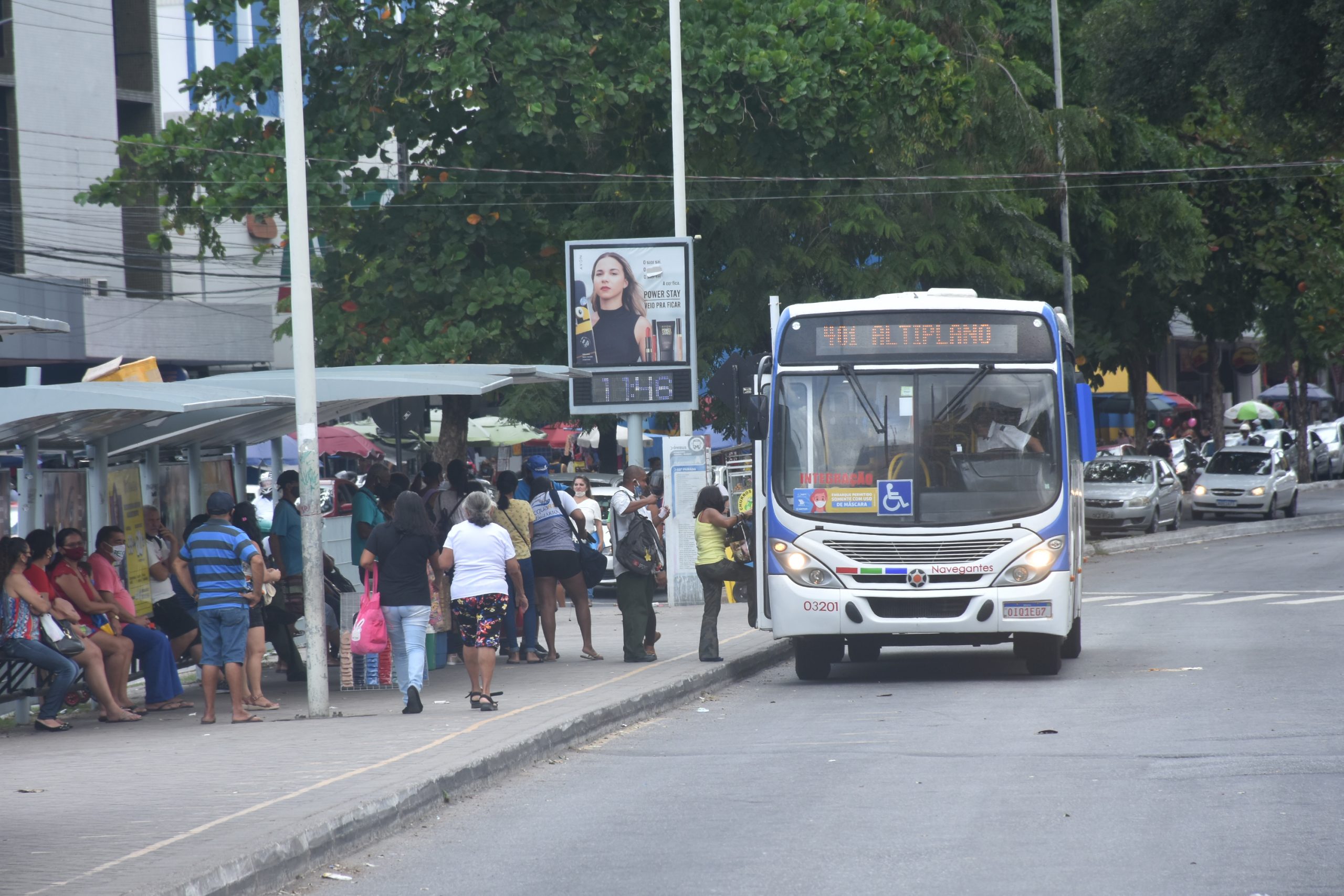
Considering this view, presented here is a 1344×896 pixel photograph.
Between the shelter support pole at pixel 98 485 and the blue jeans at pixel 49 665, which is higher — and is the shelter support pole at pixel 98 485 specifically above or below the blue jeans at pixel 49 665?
above

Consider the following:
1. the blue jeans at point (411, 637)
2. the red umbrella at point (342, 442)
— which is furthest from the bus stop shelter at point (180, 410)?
the red umbrella at point (342, 442)

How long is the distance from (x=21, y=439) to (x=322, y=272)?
1331 cm

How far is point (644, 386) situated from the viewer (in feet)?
66.9

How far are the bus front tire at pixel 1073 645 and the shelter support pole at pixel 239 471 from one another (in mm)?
8308

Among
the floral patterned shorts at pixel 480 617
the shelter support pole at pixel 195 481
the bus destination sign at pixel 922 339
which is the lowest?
the floral patterned shorts at pixel 480 617

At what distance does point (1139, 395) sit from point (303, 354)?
34150 millimetres

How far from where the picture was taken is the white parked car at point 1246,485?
3850 cm

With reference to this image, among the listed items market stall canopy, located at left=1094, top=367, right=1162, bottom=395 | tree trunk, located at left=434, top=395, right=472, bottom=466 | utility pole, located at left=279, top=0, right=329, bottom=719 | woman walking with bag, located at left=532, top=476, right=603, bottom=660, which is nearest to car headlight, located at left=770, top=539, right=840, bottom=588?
woman walking with bag, located at left=532, top=476, right=603, bottom=660

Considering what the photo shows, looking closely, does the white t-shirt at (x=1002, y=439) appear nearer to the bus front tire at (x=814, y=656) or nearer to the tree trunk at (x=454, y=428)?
the bus front tire at (x=814, y=656)

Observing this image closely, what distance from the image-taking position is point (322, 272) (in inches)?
1016

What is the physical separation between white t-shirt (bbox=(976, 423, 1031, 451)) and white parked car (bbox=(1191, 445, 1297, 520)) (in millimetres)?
26217

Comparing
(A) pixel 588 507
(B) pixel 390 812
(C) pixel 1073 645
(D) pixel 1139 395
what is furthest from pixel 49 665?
(D) pixel 1139 395

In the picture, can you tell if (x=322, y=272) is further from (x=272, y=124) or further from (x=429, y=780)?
(x=429, y=780)

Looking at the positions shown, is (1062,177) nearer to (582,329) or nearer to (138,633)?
(582,329)
